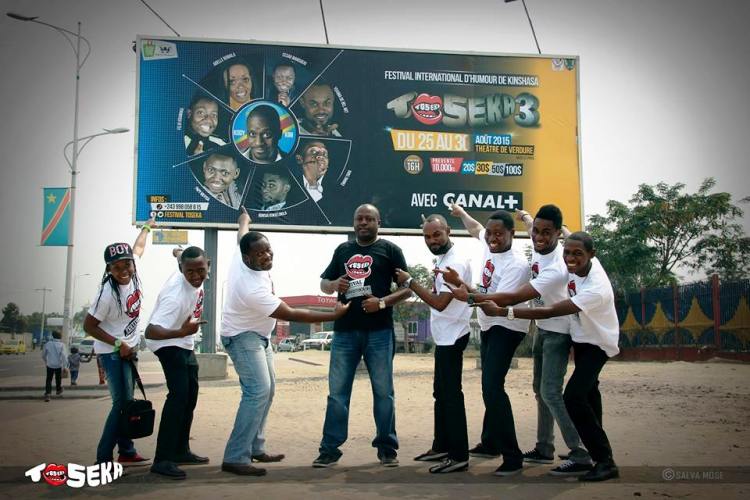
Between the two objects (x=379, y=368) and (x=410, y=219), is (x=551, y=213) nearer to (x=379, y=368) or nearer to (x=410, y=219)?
(x=379, y=368)

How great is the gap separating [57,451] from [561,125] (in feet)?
39.6

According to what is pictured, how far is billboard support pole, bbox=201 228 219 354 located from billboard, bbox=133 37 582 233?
50 centimetres

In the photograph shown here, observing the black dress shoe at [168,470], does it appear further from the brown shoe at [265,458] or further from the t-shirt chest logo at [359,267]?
the t-shirt chest logo at [359,267]

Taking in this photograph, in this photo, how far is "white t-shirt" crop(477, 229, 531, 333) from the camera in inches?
213

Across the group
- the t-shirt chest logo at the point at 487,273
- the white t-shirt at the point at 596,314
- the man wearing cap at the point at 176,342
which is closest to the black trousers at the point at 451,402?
the t-shirt chest logo at the point at 487,273

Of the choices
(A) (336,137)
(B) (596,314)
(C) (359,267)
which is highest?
(A) (336,137)

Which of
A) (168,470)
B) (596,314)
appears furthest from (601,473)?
(168,470)

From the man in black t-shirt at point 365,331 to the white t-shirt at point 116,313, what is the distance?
155 cm

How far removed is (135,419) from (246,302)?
116 centimetres

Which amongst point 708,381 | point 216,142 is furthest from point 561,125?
point 216,142

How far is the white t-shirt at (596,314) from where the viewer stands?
5004 mm

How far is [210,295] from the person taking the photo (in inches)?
607

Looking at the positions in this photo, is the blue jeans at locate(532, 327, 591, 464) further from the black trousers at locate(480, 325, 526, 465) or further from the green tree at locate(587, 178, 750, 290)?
the green tree at locate(587, 178, 750, 290)

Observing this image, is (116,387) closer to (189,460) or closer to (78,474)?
(78,474)
